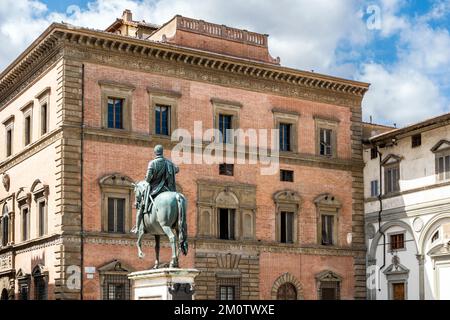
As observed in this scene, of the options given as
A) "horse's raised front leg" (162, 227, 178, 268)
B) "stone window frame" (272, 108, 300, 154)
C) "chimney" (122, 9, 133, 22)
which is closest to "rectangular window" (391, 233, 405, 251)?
"stone window frame" (272, 108, 300, 154)

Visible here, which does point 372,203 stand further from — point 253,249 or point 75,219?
point 75,219

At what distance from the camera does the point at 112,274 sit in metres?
32.6

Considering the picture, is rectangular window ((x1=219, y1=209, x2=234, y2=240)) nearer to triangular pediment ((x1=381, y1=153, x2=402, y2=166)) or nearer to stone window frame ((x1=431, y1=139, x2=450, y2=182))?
triangular pediment ((x1=381, y1=153, x2=402, y2=166))

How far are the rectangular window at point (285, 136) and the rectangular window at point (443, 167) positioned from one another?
6.72 m

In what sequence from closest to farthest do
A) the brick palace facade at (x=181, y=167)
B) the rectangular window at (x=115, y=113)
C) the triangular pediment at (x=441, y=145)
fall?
the brick palace facade at (x=181, y=167)
the rectangular window at (x=115, y=113)
the triangular pediment at (x=441, y=145)

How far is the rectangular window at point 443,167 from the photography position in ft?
116

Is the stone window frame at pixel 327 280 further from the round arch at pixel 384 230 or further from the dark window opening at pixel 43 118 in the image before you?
the dark window opening at pixel 43 118

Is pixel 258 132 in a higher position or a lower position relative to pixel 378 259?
higher

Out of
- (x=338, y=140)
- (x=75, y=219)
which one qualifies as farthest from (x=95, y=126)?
(x=338, y=140)

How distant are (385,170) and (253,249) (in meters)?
7.60

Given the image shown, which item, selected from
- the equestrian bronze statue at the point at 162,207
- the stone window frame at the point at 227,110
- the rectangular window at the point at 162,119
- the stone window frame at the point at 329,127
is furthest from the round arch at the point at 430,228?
the equestrian bronze statue at the point at 162,207

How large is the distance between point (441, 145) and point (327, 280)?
8.06 m

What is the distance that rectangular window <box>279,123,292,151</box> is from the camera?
38.4 m
